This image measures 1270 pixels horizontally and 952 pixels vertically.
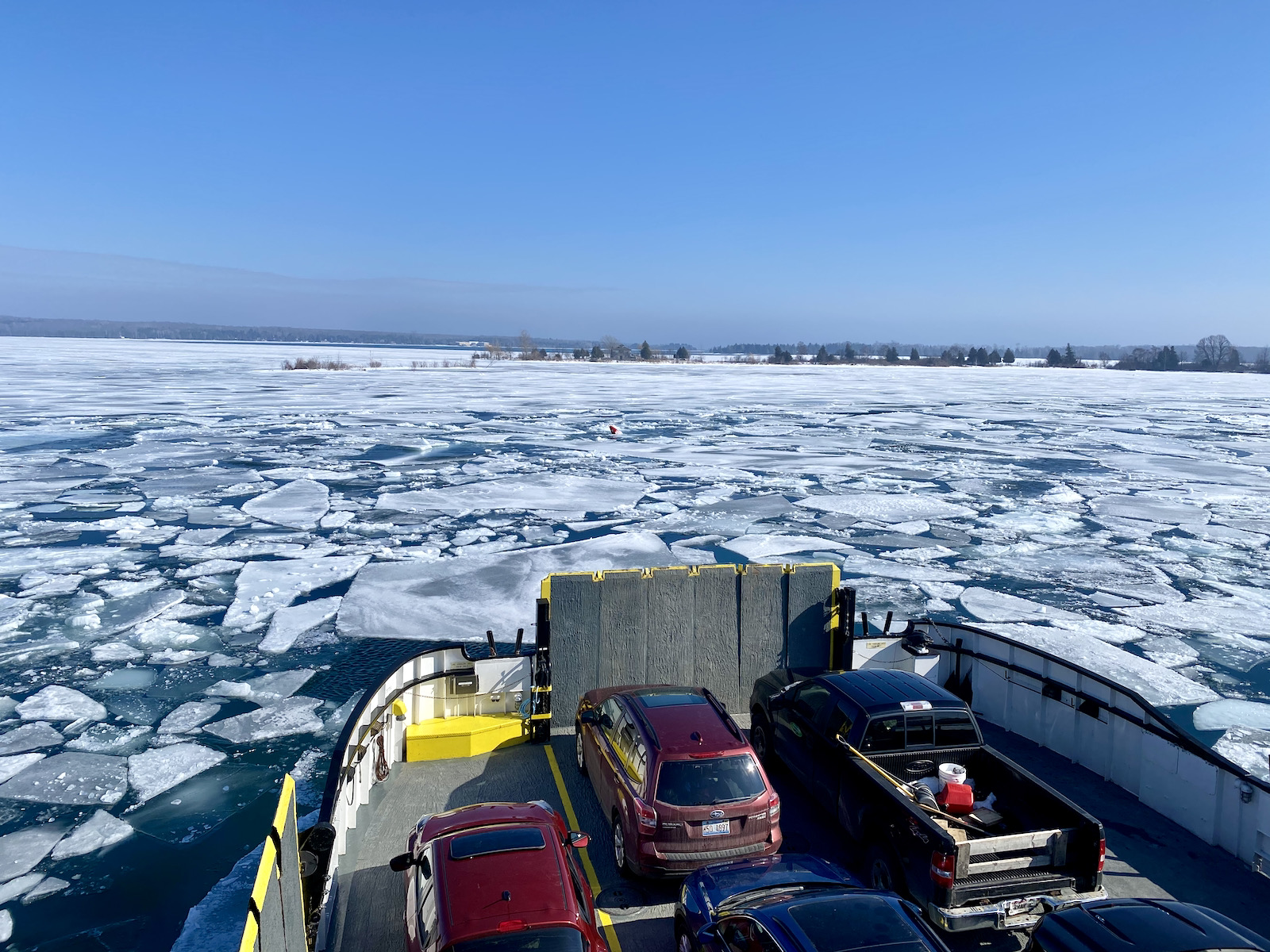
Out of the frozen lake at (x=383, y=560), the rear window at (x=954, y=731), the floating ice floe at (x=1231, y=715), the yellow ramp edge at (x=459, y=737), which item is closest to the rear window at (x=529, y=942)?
the rear window at (x=954, y=731)

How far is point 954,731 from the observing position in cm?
679

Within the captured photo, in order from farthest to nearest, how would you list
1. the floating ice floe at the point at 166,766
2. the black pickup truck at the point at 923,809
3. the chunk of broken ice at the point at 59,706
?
the chunk of broken ice at the point at 59,706, the floating ice floe at the point at 166,766, the black pickup truck at the point at 923,809

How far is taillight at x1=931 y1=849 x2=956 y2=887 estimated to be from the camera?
5312mm

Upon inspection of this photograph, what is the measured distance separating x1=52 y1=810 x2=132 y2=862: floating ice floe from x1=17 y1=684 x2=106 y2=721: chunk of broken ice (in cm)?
234

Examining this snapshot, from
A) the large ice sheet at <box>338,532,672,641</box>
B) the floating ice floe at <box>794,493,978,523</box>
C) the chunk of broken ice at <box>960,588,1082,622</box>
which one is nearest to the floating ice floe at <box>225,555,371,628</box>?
the large ice sheet at <box>338,532,672,641</box>

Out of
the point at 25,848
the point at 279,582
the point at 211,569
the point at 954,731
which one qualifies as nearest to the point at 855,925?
the point at 954,731

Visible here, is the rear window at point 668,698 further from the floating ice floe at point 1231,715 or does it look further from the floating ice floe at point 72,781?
the floating ice floe at point 1231,715

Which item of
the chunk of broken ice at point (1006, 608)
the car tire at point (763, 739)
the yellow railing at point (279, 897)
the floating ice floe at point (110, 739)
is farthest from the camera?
the chunk of broken ice at point (1006, 608)

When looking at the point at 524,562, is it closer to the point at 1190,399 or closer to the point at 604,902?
the point at 604,902

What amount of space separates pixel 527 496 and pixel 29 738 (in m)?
14.6

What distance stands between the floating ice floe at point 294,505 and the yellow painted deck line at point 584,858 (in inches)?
533

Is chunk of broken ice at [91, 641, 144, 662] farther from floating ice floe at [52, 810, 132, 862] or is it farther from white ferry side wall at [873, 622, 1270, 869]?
white ferry side wall at [873, 622, 1270, 869]

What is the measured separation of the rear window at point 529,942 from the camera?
14.4 feet

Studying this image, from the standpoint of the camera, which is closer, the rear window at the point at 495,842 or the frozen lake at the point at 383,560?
the rear window at the point at 495,842
